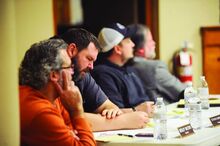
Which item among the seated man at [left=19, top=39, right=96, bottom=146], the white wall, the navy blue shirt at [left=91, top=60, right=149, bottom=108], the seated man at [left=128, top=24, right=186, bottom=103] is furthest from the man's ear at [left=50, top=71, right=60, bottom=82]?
the white wall

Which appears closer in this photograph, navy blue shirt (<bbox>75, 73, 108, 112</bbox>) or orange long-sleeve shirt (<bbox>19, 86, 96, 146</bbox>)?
orange long-sleeve shirt (<bbox>19, 86, 96, 146</bbox>)

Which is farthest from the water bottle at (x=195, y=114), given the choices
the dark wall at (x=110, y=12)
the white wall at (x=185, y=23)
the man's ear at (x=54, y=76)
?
the dark wall at (x=110, y=12)

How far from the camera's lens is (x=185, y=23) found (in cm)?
555

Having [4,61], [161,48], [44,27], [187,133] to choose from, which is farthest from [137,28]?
[4,61]

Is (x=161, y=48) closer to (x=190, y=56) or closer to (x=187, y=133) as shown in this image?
(x=190, y=56)

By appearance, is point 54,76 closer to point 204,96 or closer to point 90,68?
point 90,68

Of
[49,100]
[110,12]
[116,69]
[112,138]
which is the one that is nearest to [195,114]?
[112,138]

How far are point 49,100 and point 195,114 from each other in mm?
810

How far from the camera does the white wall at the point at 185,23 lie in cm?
531

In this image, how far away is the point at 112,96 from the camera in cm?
307

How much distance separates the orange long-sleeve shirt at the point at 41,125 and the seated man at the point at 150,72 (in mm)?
1921

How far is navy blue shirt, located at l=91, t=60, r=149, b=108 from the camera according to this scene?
3.09 meters

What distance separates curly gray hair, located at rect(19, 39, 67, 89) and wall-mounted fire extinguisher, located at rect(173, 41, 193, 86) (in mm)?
3408

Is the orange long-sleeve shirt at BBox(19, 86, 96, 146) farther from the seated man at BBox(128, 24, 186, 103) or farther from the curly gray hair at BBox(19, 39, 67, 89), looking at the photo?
the seated man at BBox(128, 24, 186, 103)
